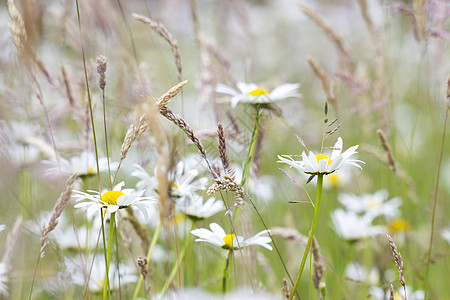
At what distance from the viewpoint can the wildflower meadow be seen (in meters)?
0.67

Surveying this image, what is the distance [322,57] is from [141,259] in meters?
3.41

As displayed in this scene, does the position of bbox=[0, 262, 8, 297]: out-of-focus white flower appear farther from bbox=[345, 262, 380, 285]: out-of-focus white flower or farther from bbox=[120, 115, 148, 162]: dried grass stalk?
bbox=[345, 262, 380, 285]: out-of-focus white flower

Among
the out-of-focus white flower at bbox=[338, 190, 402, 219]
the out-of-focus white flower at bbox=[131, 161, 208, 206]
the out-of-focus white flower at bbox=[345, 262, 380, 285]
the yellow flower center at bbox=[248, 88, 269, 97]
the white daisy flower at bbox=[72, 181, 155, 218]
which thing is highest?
the yellow flower center at bbox=[248, 88, 269, 97]

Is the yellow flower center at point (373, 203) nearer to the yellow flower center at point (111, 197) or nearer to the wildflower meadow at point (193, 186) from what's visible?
the wildflower meadow at point (193, 186)

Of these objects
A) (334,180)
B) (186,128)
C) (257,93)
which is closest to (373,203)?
(334,180)

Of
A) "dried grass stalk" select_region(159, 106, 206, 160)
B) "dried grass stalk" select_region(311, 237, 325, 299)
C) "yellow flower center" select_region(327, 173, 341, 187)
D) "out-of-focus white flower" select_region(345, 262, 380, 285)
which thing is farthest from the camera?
"yellow flower center" select_region(327, 173, 341, 187)

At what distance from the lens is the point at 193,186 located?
731mm

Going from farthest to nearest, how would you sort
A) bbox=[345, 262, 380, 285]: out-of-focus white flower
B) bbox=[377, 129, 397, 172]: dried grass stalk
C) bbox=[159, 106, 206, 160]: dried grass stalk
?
1. bbox=[345, 262, 380, 285]: out-of-focus white flower
2. bbox=[377, 129, 397, 172]: dried grass stalk
3. bbox=[159, 106, 206, 160]: dried grass stalk

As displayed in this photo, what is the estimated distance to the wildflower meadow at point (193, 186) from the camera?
0.67 m

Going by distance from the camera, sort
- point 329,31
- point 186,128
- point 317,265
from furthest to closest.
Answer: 1. point 329,31
2. point 317,265
3. point 186,128

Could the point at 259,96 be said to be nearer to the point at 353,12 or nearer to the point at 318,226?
Answer: the point at 318,226

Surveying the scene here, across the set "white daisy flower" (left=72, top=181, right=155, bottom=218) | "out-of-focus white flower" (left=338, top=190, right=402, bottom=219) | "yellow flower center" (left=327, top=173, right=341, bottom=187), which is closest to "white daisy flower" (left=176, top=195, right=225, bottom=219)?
"white daisy flower" (left=72, top=181, right=155, bottom=218)

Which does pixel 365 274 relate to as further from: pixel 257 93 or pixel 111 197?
pixel 111 197

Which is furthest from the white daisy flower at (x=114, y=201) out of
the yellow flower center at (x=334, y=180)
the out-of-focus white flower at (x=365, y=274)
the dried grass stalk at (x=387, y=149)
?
the yellow flower center at (x=334, y=180)
